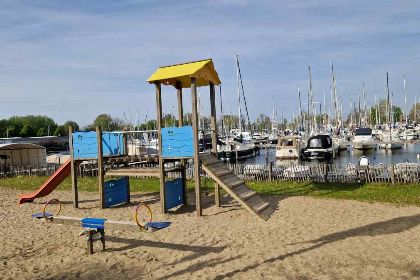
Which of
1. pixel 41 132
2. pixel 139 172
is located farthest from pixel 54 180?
pixel 41 132

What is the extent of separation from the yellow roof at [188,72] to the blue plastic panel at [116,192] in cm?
484

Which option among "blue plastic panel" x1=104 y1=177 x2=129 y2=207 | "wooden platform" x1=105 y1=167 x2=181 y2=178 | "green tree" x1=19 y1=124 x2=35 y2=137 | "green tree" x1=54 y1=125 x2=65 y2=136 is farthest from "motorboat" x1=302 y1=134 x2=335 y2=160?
"green tree" x1=54 y1=125 x2=65 y2=136

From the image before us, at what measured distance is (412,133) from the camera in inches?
2574

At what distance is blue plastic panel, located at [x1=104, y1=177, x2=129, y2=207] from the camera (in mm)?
16016

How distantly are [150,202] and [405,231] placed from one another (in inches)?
401

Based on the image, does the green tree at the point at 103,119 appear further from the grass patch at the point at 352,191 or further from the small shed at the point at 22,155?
the grass patch at the point at 352,191

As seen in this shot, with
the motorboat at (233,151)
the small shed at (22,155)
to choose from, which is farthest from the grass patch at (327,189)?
the motorboat at (233,151)

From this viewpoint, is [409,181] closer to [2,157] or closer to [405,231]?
[405,231]

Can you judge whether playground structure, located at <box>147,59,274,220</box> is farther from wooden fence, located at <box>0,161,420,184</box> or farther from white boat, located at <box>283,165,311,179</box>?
white boat, located at <box>283,165,311,179</box>

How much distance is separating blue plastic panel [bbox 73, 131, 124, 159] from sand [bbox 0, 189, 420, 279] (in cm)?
289

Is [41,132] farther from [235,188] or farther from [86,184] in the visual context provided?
[235,188]

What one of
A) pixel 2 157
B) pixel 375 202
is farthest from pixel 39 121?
pixel 375 202

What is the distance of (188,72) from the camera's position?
1323cm

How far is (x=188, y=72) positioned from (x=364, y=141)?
48.4 meters
